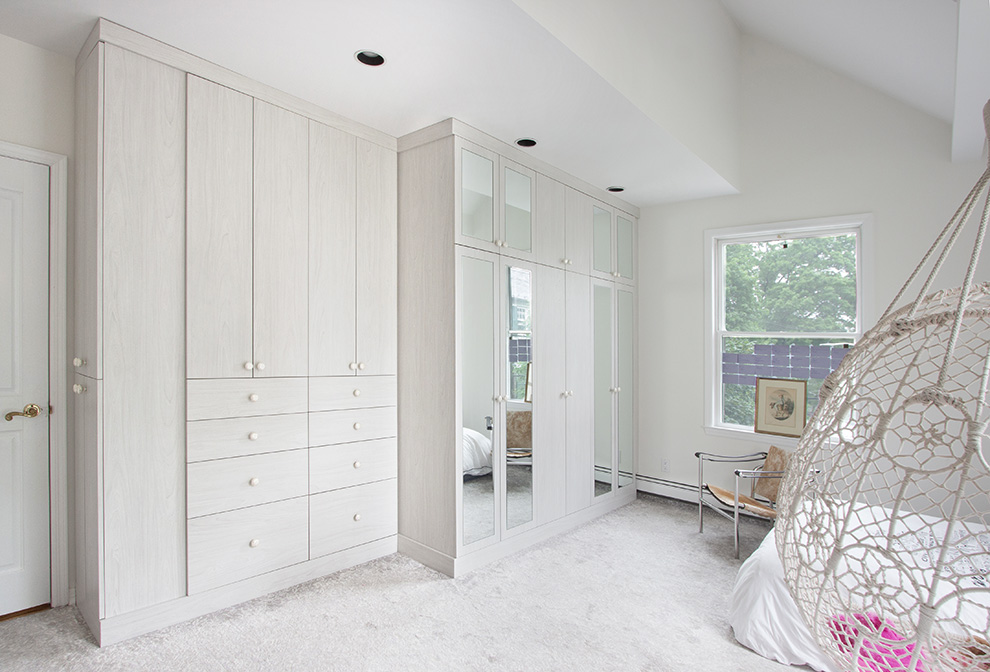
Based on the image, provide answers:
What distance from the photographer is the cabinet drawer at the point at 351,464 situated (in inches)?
116

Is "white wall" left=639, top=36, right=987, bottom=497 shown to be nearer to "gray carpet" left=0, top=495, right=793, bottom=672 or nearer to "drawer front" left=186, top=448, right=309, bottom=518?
"gray carpet" left=0, top=495, right=793, bottom=672

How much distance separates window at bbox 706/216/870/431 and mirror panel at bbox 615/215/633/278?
1.99ft

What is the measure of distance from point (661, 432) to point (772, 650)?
2.41 m

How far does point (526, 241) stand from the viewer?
3527 millimetres

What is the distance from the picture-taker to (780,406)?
4.05m

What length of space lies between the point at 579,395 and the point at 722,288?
148 centimetres

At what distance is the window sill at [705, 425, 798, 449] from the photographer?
13.1 ft

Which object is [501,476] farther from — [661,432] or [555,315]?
[661,432]

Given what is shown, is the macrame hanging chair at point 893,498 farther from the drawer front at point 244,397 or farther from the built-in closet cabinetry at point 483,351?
the drawer front at point 244,397

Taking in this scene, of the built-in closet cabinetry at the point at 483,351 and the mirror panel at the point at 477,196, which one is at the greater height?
the mirror panel at the point at 477,196

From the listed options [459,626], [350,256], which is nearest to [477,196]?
[350,256]

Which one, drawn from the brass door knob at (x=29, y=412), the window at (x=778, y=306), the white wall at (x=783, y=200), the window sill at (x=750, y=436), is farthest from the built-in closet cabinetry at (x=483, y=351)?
the brass door knob at (x=29, y=412)

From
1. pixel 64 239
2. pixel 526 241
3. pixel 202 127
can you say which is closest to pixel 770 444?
pixel 526 241

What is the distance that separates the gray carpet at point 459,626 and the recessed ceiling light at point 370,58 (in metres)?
2.44
